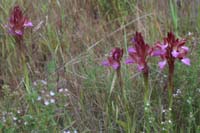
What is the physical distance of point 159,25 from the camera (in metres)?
3.01

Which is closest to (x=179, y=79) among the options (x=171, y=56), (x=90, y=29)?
(x=171, y=56)

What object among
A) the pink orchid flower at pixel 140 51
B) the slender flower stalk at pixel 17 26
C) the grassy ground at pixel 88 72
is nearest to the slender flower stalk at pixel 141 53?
the pink orchid flower at pixel 140 51

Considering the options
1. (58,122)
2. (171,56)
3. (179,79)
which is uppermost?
(171,56)

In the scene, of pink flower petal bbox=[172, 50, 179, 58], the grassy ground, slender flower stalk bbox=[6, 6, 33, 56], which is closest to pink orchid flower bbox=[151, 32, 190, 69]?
pink flower petal bbox=[172, 50, 179, 58]

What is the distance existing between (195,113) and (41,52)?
1216 mm

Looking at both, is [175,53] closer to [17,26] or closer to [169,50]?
[169,50]

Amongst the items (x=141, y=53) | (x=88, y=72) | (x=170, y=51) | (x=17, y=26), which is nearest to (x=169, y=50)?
(x=170, y=51)

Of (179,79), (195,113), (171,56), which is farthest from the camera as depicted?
(179,79)

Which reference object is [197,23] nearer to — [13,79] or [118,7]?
[118,7]

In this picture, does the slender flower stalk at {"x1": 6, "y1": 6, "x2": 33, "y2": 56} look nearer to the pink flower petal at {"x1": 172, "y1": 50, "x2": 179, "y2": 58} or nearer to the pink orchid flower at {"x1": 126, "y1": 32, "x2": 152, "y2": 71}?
the pink orchid flower at {"x1": 126, "y1": 32, "x2": 152, "y2": 71}

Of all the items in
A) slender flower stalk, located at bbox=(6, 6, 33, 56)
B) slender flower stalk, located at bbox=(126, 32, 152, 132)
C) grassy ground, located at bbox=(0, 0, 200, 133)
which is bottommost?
grassy ground, located at bbox=(0, 0, 200, 133)

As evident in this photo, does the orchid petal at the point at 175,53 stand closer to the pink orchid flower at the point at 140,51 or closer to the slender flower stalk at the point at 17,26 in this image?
the pink orchid flower at the point at 140,51

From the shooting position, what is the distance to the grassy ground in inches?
87.9

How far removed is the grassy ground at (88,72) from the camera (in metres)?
2.23
